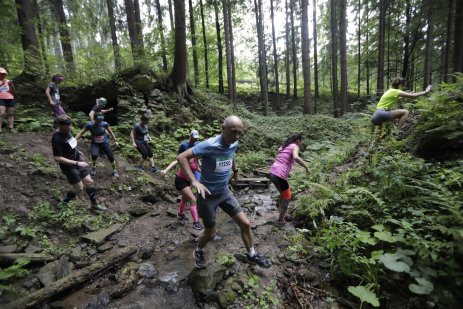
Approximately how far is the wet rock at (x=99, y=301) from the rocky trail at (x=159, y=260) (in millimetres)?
14

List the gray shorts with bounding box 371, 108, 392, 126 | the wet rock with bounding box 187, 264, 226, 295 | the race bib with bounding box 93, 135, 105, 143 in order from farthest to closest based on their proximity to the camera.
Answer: the race bib with bounding box 93, 135, 105, 143
the gray shorts with bounding box 371, 108, 392, 126
the wet rock with bounding box 187, 264, 226, 295

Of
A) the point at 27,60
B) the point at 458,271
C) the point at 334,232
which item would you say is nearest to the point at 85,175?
the point at 334,232

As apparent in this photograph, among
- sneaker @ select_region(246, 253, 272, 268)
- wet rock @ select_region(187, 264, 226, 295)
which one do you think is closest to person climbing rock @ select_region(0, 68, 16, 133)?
wet rock @ select_region(187, 264, 226, 295)

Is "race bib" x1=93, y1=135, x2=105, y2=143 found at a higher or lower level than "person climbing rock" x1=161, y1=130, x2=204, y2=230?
higher

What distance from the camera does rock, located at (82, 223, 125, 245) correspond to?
5.03m

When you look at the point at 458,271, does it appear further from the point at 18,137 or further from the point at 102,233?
the point at 18,137

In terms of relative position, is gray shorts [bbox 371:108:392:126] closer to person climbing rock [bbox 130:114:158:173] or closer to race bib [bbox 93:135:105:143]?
person climbing rock [bbox 130:114:158:173]

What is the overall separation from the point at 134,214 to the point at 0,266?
8.96 ft

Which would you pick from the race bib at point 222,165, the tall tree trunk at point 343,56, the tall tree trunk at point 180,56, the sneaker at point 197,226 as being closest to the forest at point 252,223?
the sneaker at point 197,226

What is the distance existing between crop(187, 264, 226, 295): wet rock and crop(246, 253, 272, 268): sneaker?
507 millimetres

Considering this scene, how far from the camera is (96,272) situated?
13.4 feet

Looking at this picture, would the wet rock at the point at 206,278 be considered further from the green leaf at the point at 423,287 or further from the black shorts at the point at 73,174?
the black shorts at the point at 73,174

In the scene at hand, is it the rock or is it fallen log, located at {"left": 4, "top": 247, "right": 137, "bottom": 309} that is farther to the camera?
the rock

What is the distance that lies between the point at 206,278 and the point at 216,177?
1480 millimetres
